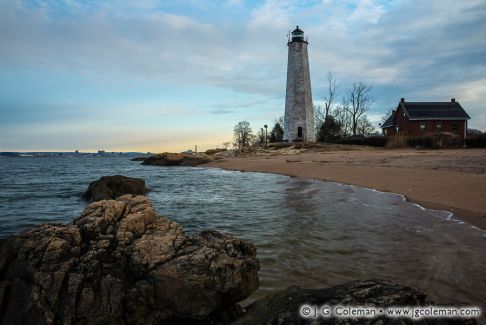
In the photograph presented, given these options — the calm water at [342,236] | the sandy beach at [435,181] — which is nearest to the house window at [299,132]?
the sandy beach at [435,181]

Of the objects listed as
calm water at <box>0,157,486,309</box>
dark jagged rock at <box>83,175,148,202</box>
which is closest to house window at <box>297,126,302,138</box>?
dark jagged rock at <box>83,175,148,202</box>

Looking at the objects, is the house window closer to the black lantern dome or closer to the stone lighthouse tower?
the stone lighthouse tower

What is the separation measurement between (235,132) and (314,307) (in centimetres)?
7785

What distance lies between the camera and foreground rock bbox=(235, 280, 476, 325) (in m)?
1.86

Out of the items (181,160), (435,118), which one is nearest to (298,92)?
(181,160)

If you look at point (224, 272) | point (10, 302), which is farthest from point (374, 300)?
point (10, 302)

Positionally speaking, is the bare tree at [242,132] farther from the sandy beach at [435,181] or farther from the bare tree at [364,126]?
the sandy beach at [435,181]

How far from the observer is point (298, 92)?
1575 inches

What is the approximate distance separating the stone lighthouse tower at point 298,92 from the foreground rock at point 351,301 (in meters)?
39.1

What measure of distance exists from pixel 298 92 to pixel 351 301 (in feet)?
130

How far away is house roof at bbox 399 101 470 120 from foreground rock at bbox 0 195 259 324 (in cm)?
4643

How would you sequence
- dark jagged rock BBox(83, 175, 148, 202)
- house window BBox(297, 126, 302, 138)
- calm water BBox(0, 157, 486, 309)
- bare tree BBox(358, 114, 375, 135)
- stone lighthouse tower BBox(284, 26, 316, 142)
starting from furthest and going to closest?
bare tree BBox(358, 114, 375, 135) → house window BBox(297, 126, 302, 138) → stone lighthouse tower BBox(284, 26, 316, 142) → dark jagged rock BBox(83, 175, 148, 202) → calm water BBox(0, 157, 486, 309)

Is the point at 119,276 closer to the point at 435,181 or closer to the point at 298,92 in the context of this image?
the point at 435,181

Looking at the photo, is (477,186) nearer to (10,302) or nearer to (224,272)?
(224,272)
